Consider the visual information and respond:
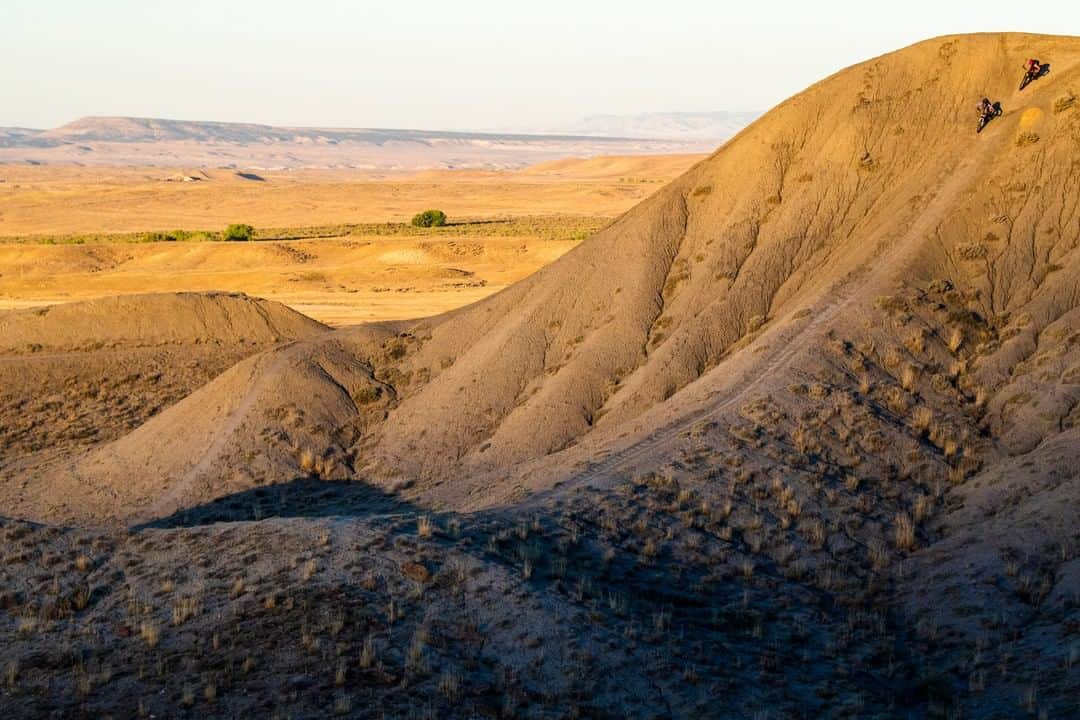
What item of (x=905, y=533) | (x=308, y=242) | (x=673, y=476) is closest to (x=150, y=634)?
(x=673, y=476)

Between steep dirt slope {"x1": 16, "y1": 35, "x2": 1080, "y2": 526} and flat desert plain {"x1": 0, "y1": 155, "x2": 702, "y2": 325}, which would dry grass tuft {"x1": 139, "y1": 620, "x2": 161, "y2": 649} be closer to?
steep dirt slope {"x1": 16, "y1": 35, "x2": 1080, "y2": 526}

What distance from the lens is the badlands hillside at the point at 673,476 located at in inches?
487

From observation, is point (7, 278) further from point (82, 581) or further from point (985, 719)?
point (985, 719)

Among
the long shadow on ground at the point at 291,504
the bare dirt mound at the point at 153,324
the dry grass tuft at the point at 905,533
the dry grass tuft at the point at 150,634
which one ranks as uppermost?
the dry grass tuft at the point at 905,533

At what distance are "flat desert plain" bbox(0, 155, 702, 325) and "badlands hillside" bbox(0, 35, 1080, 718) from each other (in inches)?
848

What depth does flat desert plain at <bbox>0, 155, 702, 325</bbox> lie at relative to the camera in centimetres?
5722

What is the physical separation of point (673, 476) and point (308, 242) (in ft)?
186

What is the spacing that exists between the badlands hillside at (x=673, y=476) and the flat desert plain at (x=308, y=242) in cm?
2154

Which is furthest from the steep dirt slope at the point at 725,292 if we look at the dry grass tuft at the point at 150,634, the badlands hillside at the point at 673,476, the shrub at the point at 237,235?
the shrub at the point at 237,235

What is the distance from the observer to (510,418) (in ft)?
76.6

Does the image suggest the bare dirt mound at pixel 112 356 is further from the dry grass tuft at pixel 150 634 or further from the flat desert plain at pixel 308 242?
the dry grass tuft at pixel 150 634

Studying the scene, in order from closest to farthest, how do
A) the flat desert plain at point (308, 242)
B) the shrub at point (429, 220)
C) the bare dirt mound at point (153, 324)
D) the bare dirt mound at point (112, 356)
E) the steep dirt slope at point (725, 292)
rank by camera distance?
1. the steep dirt slope at point (725, 292)
2. the bare dirt mound at point (112, 356)
3. the bare dirt mound at point (153, 324)
4. the flat desert plain at point (308, 242)
5. the shrub at point (429, 220)

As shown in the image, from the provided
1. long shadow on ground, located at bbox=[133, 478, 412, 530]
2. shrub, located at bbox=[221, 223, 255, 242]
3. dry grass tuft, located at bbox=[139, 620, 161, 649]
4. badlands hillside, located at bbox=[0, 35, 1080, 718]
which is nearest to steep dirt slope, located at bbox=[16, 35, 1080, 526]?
badlands hillside, located at bbox=[0, 35, 1080, 718]

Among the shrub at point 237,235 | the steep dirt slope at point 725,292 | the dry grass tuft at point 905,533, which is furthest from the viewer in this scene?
the shrub at point 237,235
